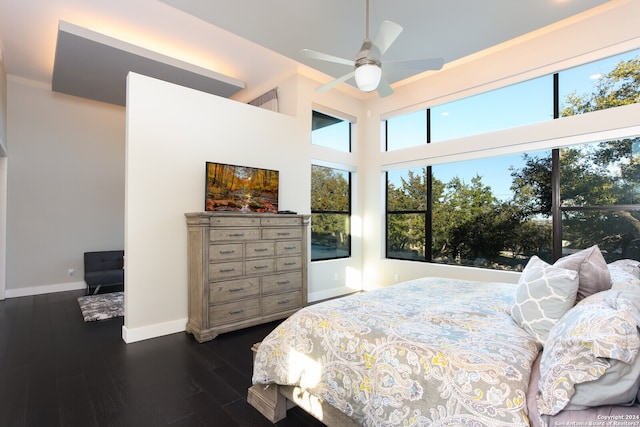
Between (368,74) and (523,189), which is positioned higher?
(368,74)

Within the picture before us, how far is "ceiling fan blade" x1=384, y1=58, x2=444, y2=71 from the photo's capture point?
269 cm

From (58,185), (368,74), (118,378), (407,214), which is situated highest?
(368,74)

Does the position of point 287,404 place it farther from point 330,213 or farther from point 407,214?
point 407,214

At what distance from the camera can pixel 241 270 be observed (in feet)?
12.0

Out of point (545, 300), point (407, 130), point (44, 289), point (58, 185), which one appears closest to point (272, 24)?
point (407, 130)

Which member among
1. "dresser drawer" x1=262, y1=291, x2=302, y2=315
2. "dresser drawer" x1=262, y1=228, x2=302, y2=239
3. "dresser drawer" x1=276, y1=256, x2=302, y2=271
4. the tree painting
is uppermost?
the tree painting

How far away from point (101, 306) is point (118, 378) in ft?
7.75

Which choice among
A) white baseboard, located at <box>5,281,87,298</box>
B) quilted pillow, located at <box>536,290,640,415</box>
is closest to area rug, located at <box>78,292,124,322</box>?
white baseboard, located at <box>5,281,87,298</box>

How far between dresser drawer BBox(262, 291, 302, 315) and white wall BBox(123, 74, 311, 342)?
0.95 m

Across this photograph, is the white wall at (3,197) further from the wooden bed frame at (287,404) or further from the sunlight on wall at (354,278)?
the sunlight on wall at (354,278)

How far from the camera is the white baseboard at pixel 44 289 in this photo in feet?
16.2

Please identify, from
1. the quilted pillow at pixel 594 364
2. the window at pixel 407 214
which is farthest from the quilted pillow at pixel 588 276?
the window at pixel 407 214

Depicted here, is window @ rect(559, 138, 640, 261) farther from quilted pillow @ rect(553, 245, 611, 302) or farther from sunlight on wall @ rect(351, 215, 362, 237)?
sunlight on wall @ rect(351, 215, 362, 237)

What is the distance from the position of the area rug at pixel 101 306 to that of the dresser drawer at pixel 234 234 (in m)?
1.97
